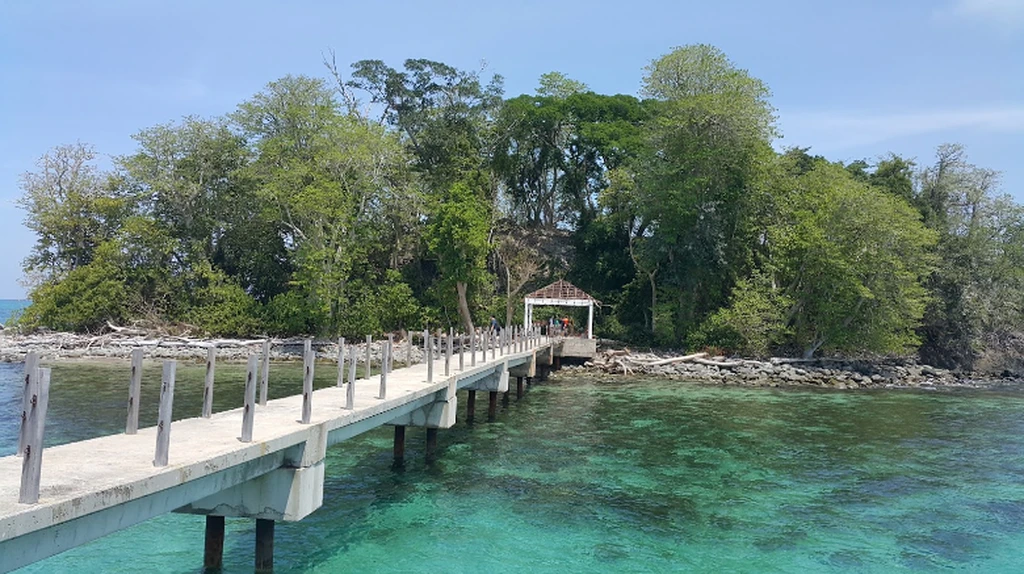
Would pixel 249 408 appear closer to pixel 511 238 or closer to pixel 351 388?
pixel 351 388

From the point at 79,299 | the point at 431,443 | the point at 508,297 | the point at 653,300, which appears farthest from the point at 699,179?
the point at 79,299

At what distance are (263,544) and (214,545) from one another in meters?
0.65

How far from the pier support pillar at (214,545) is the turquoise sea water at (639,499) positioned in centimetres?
30

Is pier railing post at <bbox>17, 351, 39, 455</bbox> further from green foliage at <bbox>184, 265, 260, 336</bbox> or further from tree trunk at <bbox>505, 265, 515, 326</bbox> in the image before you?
green foliage at <bbox>184, 265, 260, 336</bbox>

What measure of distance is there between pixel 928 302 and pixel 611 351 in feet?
63.7

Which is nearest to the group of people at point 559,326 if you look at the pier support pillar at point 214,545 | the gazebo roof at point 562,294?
the gazebo roof at point 562,294

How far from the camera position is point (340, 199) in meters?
43.1

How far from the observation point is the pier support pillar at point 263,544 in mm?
9672

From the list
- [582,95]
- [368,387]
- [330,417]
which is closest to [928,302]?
[582,95]

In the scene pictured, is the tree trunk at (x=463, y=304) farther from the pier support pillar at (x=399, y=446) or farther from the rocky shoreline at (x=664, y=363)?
the pier support pillar at (x=399, y=446)

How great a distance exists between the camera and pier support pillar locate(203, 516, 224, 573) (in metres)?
9.62

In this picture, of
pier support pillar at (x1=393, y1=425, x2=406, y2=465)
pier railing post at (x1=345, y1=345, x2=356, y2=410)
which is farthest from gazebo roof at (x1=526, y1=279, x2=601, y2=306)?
pier railing post at (x1=345, y1=345, x2=356, y2=410)

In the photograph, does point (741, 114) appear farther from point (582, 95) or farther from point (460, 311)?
point (460, 311)

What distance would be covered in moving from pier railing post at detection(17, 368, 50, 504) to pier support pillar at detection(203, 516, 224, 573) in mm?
4568
